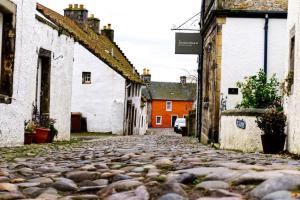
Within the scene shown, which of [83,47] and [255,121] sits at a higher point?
[83,47]

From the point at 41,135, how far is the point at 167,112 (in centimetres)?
6486

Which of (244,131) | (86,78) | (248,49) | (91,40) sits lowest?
(244,131)

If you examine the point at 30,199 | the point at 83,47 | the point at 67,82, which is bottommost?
the point at 30,199

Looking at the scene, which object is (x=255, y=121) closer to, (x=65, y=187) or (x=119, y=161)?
(x=119, y=161)

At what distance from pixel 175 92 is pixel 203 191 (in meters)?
76.7

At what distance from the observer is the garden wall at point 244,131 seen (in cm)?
1316

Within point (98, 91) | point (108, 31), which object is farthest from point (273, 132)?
point (108, 31)

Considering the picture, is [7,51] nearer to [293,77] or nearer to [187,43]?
[293,77]

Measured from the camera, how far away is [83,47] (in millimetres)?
31391

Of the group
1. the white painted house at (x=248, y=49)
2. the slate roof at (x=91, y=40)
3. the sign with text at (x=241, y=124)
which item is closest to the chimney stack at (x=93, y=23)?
the slate roof at (x=91, y=40)

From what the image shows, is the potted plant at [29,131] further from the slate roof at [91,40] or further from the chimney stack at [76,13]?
the chimney stack at [76,13]

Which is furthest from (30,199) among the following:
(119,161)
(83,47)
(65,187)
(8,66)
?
(83,47)

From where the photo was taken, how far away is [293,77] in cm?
1204

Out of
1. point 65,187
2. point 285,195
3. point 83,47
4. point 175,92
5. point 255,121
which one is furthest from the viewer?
point 175,92
